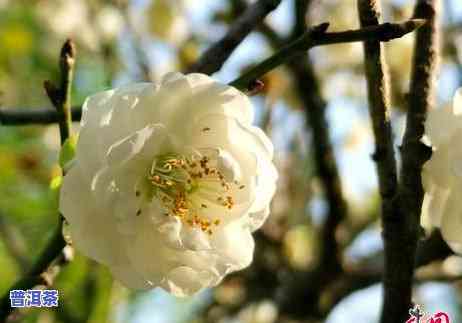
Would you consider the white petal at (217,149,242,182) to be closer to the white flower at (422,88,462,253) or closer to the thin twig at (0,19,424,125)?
the thin twig at (0,19,424,125)

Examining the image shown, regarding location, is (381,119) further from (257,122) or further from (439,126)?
(257,122)

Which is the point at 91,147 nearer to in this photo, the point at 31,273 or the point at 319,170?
the point at 31,273

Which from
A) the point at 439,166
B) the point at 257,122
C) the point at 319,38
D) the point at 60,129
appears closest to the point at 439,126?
the point at 439,166

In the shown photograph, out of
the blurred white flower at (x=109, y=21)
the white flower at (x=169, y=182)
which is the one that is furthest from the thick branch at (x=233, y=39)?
the blurred white flower at (x=109, y=21)

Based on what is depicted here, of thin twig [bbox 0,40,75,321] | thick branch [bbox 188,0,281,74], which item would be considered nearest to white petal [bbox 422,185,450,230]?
thick branch [bbox 188,0,281,74]

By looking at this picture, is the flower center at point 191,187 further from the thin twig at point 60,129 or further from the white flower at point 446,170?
the white flower at point 446,170

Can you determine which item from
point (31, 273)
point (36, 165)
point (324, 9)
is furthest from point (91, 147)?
point (324, 9)
